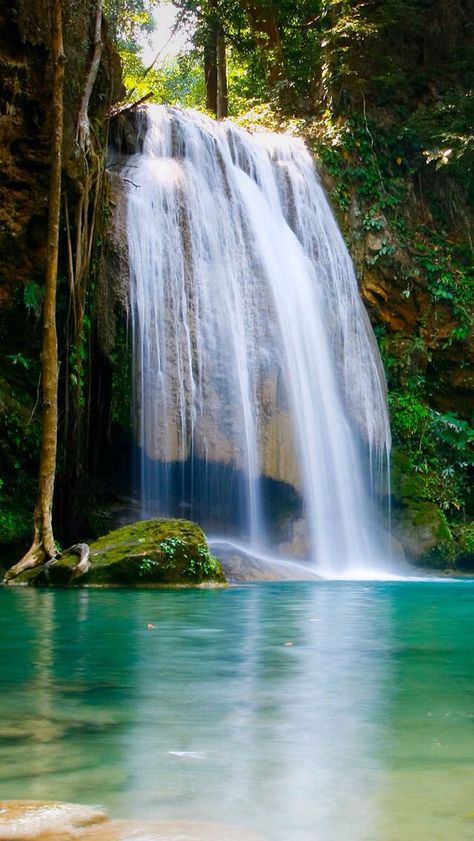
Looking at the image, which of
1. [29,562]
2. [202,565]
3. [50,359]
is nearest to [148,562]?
[202,565]

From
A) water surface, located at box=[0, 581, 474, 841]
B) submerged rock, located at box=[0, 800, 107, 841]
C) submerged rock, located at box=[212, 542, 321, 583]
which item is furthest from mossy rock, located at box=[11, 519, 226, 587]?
submerged rock, located at box=[0, 800, 107, 841]

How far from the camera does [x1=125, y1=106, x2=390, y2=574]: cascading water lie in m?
12.2

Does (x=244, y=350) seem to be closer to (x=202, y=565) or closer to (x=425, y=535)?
(x=425, y=535)

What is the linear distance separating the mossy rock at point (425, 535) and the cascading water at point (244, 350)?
0.73 metres

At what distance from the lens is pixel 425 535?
14.3m

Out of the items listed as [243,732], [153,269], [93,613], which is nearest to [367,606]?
[93,613]

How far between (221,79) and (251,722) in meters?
22.0

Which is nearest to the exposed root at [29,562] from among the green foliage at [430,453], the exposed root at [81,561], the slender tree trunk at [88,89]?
the exposed root at [81,561]

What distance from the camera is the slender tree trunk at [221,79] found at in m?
22.4

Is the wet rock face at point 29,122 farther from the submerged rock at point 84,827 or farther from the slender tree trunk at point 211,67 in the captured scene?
the slender tree trunk at point 211,67

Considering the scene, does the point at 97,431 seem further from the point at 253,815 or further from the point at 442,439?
the point at 253,815

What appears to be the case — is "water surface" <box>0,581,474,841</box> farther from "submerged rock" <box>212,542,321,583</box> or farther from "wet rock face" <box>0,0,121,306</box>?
"wet rock face" <box>0,0,121,306</box>

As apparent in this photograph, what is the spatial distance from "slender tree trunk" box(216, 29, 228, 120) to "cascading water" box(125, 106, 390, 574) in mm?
7162

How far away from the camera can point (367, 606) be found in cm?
731
